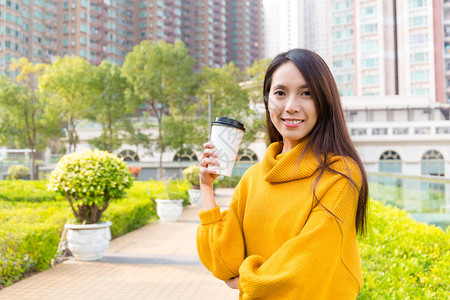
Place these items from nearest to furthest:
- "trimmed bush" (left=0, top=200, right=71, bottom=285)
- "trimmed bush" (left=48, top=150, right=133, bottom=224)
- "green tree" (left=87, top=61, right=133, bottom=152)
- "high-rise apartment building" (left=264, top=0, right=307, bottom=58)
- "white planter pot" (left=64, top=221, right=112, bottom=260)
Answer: "trimmed bush" (left=0, top=200, right=71, bottom=285)
"white planter pot" (left=64, top=221, right=112, bottom=260)
"trimmed bush" (left=48, top=150, right=133, bottom=224)
"green tree" (left=87, top=61, right=133, bottom=152)
"high-rise apartment building" (left=264, top=0, right=307, bottom=58)

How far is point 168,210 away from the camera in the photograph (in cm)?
1138

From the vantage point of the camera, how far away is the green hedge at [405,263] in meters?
3.34

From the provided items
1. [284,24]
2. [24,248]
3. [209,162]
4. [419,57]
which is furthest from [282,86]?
[284,24]

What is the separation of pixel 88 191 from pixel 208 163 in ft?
18.2

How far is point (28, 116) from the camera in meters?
28.0

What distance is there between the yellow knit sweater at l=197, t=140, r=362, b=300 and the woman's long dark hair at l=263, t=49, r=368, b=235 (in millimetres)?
46

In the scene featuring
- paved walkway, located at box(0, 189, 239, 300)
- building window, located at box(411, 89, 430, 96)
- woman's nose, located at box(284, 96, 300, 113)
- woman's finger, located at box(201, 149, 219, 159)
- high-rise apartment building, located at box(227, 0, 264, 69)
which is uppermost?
high-rise apartment building, located at box(227, 0, 264, 69)

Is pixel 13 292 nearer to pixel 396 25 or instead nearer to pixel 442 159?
pixel 442 159

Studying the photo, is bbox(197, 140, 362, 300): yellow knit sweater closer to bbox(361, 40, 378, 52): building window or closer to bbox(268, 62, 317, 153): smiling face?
bbox(268, 62, 317, 153): smiling face

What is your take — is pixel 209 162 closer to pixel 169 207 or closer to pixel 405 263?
pixel 405 263

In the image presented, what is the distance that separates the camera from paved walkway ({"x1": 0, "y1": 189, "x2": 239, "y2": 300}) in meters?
4.95

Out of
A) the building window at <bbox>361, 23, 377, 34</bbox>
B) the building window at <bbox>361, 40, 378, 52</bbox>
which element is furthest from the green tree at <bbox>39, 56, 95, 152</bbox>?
the building window at <bbox>361, 23, 377, 34</bbox>

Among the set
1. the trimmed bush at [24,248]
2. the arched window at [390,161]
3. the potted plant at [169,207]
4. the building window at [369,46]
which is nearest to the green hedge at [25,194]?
the potted plant at [169,207]

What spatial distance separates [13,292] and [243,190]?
435 cm
